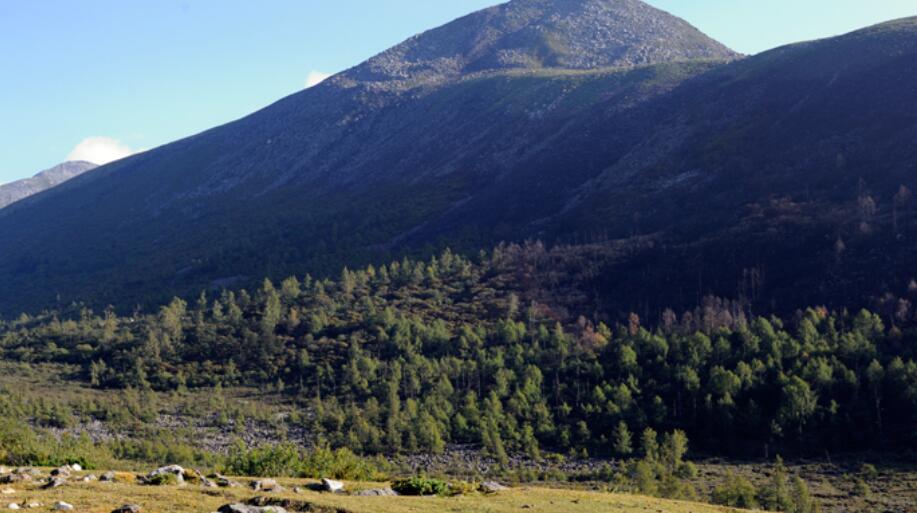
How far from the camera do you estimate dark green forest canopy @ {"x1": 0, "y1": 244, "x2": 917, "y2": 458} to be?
75938 mm

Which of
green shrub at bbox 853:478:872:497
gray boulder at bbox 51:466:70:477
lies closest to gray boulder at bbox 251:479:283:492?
gray boulder at bbox 51:466:70:477

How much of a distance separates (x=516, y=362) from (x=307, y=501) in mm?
69153

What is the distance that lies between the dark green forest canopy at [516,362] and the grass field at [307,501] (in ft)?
133

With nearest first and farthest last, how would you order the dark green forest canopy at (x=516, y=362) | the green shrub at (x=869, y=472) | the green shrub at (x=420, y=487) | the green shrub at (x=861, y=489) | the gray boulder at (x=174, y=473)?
the gray boulder at (x=174, y=473)
the green shrub at (x=420, y=487)
the green shrub at (x=861, y=489)
the green shrub at (x=869, y=472)
the dark green forest canopy at (x=516, y=362)

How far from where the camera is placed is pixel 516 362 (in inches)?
3740

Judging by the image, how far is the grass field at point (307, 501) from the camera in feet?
84.2

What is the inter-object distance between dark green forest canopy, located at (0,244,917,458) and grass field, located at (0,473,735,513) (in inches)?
1592

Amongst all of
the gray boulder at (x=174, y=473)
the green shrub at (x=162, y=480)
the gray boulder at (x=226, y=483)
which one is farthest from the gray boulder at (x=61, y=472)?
the gray boulder at (x=226, y=483)

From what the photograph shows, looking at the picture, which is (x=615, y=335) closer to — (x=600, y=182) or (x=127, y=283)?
(x=600, y=182)

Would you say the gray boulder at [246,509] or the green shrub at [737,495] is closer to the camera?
the gray boulder at [246,509]

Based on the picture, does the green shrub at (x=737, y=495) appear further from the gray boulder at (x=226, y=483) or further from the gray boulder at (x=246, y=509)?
the gray boulder at (x=246, y=509)

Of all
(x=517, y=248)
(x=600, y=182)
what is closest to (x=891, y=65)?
(x=600, y=182)

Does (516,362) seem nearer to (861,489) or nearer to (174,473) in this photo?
(861,489)

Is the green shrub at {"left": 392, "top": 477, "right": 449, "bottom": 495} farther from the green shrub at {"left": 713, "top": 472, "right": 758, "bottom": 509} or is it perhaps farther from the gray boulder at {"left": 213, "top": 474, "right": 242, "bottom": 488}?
the green shrub at {"left": 713, "top": 472, "right": 758, "bottom": 509}
